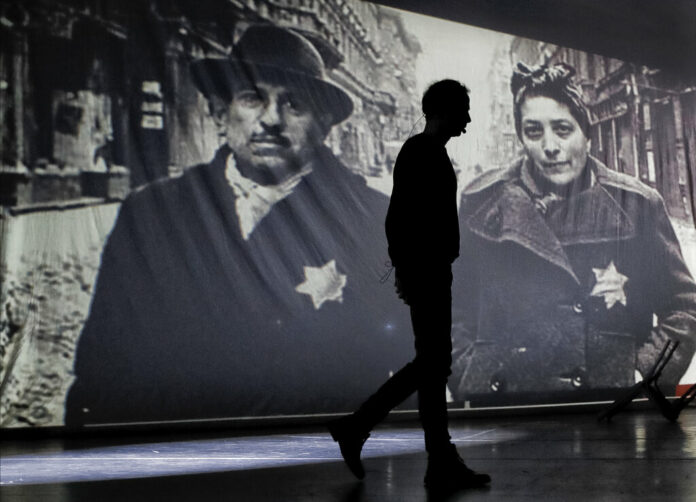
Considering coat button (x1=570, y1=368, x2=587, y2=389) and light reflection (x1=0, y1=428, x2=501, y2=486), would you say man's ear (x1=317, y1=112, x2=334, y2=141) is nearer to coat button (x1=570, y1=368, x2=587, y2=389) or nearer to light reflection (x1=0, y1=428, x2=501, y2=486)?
light reflection (x1=0, y1=428, x2=501, y2=486)

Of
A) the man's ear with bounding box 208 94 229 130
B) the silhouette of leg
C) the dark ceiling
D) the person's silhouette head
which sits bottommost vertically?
the silhouette of leg

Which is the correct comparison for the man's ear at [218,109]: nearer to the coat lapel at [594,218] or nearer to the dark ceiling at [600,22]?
the dark ceiling at [600,22]

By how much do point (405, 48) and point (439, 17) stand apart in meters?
0.34

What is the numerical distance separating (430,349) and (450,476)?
34 centimetres

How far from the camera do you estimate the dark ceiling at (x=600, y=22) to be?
5.84m

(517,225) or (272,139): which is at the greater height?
(272,139)

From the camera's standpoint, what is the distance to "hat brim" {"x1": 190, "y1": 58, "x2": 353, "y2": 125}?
504 centimetres

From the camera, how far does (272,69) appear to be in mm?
5195

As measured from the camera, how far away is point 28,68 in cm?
465

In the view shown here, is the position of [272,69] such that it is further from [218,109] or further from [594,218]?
[594,218]

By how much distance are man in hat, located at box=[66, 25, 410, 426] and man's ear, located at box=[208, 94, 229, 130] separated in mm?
11

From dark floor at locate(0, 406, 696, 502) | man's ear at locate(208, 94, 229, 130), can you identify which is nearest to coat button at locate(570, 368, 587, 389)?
dark floor at locate(0, 406, 696, 502)

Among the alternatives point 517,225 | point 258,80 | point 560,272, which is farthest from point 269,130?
point 560,272

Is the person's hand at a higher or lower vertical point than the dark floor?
higher
